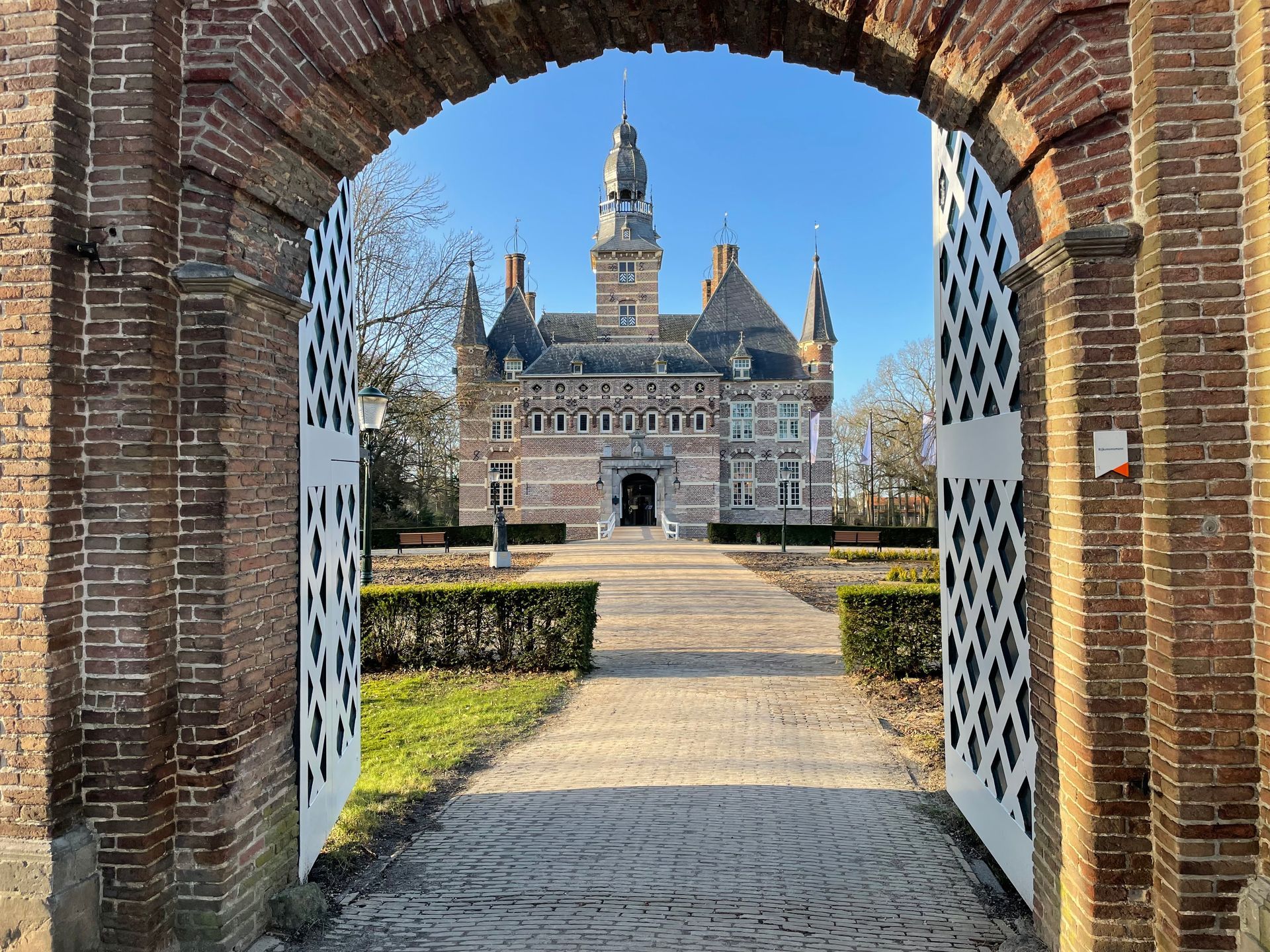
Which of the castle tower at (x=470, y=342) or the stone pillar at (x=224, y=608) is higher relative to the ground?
the castle tower at (x=470, y=342)

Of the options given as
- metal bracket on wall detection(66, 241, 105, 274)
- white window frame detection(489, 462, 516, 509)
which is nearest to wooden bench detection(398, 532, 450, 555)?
white window frame detection(489, 462, 516, 509)

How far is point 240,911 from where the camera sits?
3.66 meters

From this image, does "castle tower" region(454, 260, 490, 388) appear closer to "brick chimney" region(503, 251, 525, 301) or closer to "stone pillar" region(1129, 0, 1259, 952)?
"brick chimney" region(503, 251, 525, 301)

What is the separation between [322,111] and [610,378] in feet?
125

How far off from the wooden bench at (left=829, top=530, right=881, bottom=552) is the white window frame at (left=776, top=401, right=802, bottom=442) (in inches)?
642

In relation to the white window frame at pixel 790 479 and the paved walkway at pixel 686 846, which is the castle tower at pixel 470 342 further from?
the paved walkway at pixel 686 846

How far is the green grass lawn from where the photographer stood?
17.1 ft

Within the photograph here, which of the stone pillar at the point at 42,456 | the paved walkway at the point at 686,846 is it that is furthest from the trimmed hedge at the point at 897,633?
the stone pillar at the point at 42,456

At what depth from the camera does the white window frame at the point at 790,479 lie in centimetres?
4341

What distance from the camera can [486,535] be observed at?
3253 centimetres

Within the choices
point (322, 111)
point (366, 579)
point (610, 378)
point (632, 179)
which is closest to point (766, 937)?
point (322, 111)

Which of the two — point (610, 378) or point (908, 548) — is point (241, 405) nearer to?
point (908, 548)

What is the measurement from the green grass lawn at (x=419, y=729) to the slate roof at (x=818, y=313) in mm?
37434

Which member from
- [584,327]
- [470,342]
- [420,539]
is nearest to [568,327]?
[584,327]
